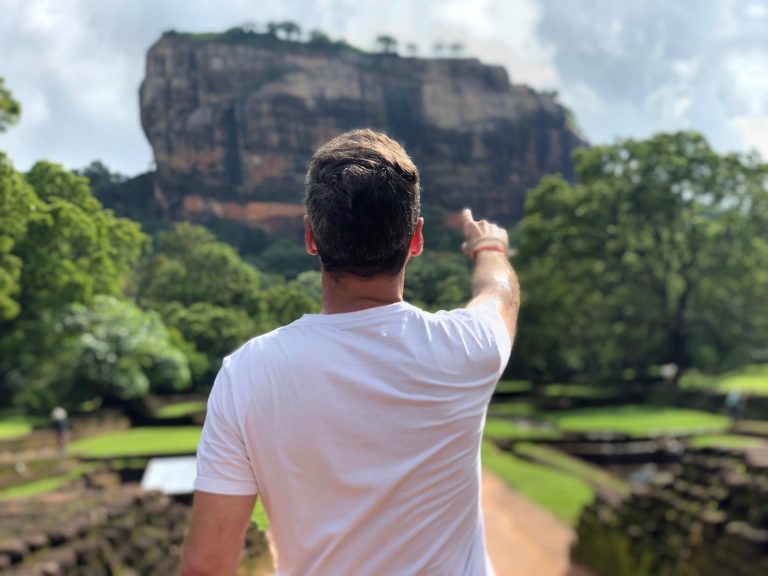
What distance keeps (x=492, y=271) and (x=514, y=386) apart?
21527 mm

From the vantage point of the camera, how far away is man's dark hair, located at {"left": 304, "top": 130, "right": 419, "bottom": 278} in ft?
4.43

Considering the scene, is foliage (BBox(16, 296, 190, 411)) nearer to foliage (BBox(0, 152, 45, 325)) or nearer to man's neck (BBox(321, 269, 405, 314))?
foliage (BBox(0, 152, 45, 325))

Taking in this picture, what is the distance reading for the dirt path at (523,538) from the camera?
27.6 ft

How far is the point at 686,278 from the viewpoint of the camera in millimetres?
21906

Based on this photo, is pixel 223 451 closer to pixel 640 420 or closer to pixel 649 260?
pixel 640 420

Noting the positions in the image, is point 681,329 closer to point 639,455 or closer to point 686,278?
point 686,278

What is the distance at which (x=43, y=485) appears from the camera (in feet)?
37.2

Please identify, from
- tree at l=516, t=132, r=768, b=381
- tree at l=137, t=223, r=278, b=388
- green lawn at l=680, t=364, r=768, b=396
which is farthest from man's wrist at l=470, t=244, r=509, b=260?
green lawn at l=680, t=364, r=768, b=396

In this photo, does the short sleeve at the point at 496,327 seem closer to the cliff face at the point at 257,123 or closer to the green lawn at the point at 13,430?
the cliff face at the point at 257,123

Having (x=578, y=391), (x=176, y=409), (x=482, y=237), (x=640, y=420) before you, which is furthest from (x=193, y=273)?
(x=578, y=391)

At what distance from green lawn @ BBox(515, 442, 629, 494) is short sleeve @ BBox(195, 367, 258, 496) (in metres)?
10.9

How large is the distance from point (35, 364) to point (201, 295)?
32.7 inches

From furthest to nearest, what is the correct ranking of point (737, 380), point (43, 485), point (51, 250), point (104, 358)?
1. point (737, 380)
2. point (43, 485)
3. point (104, 358)
4. point (51, 250)

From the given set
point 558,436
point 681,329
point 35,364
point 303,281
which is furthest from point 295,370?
point 681,329
